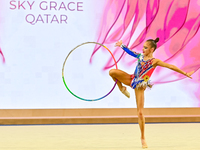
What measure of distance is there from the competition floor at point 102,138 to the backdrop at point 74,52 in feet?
2.89

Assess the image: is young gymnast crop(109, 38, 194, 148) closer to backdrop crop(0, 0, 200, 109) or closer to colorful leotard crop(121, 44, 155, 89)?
colorful leotard crop(121, 44, 155, 89)

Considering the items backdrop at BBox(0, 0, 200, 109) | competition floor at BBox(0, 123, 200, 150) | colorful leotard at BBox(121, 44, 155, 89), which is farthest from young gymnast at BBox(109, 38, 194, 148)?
backdrop at BBox(0, 0, 200, 109)

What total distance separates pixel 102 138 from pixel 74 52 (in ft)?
9.48

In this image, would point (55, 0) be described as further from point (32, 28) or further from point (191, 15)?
point (191, 15)

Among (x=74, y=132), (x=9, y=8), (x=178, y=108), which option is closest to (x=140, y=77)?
(x=74, y=132)

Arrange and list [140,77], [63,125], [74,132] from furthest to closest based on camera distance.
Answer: [63,125] < [74,132] < [140,77]

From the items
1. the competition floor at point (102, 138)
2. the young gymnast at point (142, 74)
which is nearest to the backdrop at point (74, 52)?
the competition floor at point (102, 138)

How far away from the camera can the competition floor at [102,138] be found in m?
4.75

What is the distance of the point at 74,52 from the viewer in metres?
8.05

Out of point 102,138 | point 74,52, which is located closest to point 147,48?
point 102,138

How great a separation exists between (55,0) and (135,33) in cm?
183

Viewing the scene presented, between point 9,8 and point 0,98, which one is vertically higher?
point 9,8

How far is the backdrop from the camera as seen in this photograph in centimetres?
798

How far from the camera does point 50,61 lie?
26.3 ft
